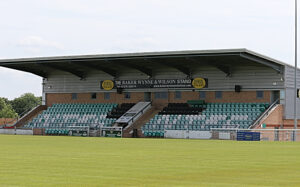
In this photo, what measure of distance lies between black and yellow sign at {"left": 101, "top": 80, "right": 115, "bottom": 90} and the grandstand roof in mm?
828

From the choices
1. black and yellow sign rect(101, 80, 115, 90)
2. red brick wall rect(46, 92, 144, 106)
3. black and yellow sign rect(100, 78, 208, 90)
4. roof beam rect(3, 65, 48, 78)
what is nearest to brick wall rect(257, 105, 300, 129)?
black and yellow sign rect(100, 78, 208, 90)

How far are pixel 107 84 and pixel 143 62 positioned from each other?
682cm

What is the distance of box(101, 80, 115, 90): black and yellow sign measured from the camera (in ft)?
211

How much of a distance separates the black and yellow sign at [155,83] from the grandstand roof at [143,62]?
82cm

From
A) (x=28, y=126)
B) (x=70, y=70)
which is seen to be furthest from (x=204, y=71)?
(x=28, y=126)

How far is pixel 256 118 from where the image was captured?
173ft

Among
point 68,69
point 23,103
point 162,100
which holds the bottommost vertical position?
point 162,100

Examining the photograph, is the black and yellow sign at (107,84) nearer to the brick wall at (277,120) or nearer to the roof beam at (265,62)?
the roof beam at (265,62)

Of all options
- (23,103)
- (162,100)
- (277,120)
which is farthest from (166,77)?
(23,103)

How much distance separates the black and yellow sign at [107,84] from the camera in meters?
64.2

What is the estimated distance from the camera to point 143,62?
59125mm

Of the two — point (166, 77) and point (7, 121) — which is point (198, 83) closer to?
point (166, 77)

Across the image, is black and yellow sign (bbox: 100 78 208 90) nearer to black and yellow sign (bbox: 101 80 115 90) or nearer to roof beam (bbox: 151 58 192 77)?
black and yellow sign (bbox: 101 80 115 90)

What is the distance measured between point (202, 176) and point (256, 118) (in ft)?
126
